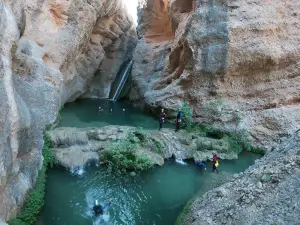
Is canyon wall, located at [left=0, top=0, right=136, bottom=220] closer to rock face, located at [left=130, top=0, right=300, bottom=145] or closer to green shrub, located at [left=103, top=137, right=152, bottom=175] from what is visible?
green shrub, located at [left=103, top=137, right=152, bottom=175]

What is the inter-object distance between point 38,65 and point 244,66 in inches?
427

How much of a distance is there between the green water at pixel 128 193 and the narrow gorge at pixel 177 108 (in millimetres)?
70

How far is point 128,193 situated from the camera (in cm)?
1137

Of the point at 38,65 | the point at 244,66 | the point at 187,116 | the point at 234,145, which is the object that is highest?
the point at 38,65

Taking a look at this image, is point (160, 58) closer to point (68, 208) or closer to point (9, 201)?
point (68, 208)

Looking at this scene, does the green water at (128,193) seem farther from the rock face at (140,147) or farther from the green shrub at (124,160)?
the rock face at (140,147)

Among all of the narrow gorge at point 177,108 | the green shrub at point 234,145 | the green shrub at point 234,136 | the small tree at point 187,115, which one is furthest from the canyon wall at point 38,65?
the green shrub at point 234,145

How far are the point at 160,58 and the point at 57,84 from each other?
9565mm

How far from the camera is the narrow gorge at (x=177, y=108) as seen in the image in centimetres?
797

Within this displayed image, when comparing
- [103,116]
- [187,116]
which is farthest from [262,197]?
[103,116]

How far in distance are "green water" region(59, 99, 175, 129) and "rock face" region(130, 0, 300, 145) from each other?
2.10 m

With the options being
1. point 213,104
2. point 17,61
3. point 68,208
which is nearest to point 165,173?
point 68,208

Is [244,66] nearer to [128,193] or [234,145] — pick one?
[234,145]

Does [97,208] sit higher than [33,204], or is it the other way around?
[33,204]
